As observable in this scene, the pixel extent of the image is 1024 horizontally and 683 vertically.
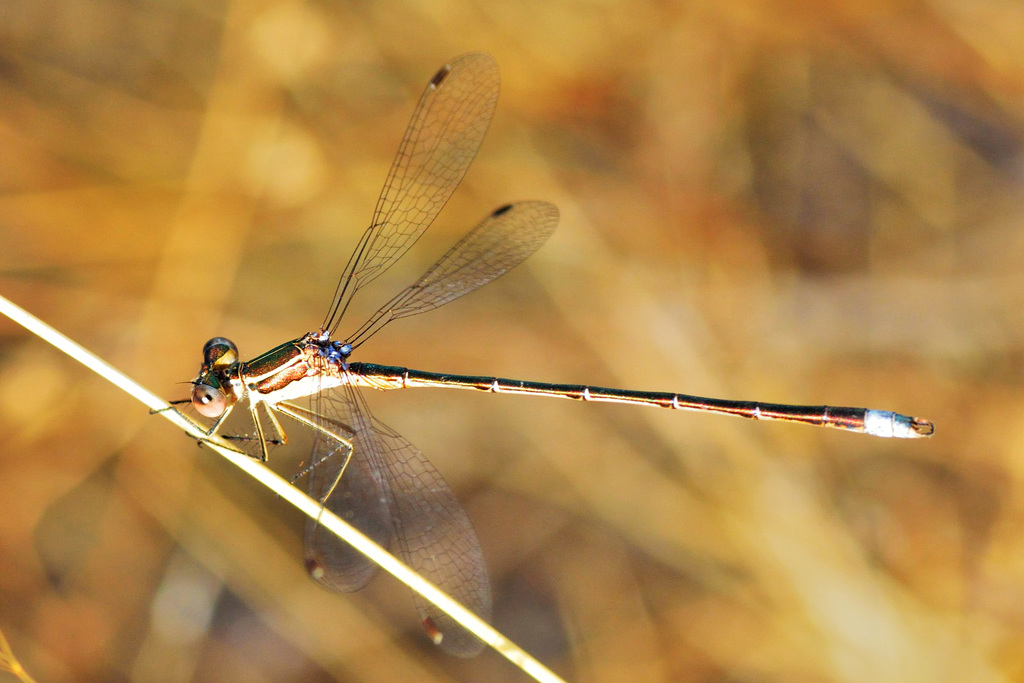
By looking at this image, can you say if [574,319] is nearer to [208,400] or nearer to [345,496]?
[345,496]

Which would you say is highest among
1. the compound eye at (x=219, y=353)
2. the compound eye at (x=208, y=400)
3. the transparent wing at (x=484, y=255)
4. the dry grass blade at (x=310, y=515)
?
the transparent wing at (x=484, y=255)

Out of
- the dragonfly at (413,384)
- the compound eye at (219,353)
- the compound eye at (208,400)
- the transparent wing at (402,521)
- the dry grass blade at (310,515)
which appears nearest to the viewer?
the dry grass blade at (310,515)

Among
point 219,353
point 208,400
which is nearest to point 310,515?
point 208,400

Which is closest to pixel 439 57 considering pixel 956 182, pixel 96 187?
pixel 96 187

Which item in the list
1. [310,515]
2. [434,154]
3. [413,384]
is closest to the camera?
[310,515]

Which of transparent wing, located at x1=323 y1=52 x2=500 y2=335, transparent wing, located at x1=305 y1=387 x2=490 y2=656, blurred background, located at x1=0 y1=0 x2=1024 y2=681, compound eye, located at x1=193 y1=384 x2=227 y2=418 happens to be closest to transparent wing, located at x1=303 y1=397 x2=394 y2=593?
transparent wing, located at x1=305 y1=387 x2=490 y2=656

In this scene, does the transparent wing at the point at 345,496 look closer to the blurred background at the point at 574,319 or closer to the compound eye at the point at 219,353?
the compound eye at the point at 219,353

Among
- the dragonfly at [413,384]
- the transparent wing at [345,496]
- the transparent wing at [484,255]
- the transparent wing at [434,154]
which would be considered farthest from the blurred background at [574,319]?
the transparent wing at [345,496]

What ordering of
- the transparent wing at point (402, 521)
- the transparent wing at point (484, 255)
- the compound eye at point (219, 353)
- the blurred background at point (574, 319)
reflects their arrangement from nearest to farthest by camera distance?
the transparent wing at point (402, 521)
the compound eye at point (219, 353)
the transparent wing at point (484, 255)
the blurred background at point (574, 319)
